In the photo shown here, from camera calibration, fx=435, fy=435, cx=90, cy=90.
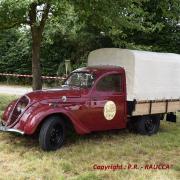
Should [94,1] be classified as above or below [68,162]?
above

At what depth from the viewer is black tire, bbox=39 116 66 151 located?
863cm

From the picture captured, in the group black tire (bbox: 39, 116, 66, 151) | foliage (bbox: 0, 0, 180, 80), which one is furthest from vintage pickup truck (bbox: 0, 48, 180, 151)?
foliage (bbox: 0, 0, 180, 80)

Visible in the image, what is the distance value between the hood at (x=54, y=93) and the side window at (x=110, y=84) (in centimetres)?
58

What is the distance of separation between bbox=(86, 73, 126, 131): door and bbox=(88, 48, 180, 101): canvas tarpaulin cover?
12.8 inches

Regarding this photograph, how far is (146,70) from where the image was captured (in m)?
10.7

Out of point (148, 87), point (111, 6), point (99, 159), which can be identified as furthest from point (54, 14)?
point (99, 159)

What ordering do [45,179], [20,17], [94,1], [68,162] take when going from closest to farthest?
[45,179]
[68,162]
[94,1]
[20,17]

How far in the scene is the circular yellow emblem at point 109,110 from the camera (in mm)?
9734

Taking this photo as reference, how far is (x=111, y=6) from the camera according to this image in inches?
415

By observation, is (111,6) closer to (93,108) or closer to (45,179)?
(93,108)

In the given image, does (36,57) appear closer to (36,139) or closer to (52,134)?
(36,139)

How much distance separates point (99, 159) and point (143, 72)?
10.4 ft

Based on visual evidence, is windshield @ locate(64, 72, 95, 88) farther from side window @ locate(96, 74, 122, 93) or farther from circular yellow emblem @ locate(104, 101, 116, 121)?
circular yellow emblem @ locate(104, 101, 116, 121)

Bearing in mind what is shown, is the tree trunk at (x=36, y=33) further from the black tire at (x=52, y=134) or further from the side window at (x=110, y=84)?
the black tire at (x=52, y=134)
